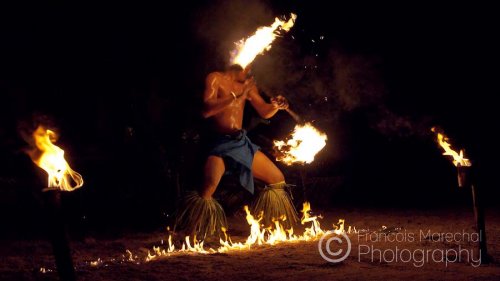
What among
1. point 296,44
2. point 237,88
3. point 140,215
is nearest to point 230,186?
point 140,215

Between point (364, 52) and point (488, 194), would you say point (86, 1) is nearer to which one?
point (364, 52)

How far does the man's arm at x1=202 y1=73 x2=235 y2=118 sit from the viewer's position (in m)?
6.02

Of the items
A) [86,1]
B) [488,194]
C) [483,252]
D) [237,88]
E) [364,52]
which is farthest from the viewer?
[364,52]

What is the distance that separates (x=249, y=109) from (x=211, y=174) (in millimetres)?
3778

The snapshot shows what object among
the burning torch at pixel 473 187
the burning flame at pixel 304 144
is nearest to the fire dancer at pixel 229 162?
the burning flame at pixel 304 144

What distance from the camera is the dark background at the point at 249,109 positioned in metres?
8.02

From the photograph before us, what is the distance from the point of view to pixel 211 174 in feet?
19.9

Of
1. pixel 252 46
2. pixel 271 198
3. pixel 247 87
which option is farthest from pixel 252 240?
pixel 252 46

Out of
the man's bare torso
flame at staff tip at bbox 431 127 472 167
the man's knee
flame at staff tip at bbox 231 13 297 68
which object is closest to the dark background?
the man's bare torso

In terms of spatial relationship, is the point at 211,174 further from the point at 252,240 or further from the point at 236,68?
the point at 236,68

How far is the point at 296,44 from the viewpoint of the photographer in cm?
942

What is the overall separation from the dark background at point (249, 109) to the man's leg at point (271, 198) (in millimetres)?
685

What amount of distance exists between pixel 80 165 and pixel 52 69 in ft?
5.56

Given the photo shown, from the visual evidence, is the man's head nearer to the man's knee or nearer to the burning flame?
the burning flame
